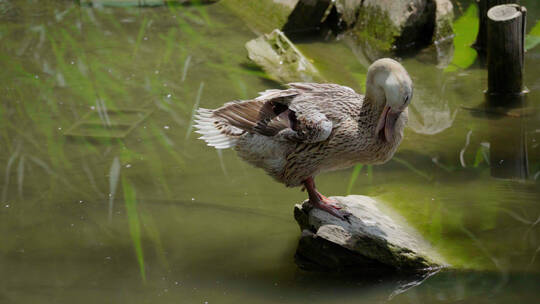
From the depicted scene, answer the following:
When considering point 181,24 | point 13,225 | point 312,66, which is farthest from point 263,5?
point 13,225

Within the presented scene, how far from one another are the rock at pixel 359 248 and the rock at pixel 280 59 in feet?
9.10

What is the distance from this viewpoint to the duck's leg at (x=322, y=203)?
4.09 metres

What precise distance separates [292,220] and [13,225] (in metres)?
1.96

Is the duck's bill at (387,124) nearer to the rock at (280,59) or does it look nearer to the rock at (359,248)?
the rock at (359,248)

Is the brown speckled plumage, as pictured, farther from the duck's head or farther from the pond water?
the pond water

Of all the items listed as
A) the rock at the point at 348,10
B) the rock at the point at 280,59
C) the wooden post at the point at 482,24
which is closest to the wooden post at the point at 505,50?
the wooden post at the point at 482,24

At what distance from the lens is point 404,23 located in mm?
7449

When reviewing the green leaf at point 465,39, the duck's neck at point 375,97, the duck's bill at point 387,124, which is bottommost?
the green leaf at point 465,39

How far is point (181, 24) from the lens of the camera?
8289mm

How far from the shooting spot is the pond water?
396cm

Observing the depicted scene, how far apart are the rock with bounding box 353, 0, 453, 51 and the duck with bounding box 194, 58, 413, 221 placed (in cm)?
357

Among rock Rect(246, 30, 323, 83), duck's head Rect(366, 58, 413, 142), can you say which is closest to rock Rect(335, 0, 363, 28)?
rock Rect(246, 30, 323, 83)

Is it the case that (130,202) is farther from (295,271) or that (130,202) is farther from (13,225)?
(295,271)

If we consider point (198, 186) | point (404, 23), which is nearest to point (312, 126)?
point (198, 186)
